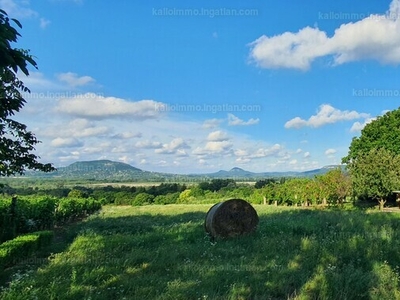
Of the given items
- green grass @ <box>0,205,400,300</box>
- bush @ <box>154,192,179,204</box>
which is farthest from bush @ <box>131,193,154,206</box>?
green grass @ <box>0,205,400,300</box>

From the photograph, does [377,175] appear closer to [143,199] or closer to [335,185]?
[335,185]

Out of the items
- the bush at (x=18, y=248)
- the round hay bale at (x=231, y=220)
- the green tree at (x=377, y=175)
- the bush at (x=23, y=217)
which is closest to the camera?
the bush at (x=18, y=248)

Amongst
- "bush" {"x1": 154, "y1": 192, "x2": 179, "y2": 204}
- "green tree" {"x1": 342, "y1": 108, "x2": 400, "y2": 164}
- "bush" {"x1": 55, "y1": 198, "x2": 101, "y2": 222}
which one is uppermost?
"green tree" {"x1": 342, "y1": 108, "x2": 400, "y2": 164}

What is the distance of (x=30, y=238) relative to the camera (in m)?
11.6

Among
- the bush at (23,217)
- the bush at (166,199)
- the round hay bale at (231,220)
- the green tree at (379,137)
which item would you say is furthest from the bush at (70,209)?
the bush at (166,199)

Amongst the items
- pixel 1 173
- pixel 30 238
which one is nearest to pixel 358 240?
pixel 30 238

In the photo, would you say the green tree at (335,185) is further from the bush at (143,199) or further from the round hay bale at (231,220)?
the bush at (143,199)

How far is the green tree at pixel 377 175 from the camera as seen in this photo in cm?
3706

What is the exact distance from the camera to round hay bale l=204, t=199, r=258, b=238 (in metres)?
13.5

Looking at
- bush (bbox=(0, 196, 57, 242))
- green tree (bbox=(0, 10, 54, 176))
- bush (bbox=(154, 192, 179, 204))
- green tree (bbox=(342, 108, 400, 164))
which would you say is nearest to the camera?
green tree (bbox=(0, 10, 54, 176))

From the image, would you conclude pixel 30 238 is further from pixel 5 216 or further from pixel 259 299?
pixel 259 299

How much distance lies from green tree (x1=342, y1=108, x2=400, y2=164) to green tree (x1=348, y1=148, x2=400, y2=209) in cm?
405

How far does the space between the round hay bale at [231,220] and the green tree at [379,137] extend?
33.6 meters

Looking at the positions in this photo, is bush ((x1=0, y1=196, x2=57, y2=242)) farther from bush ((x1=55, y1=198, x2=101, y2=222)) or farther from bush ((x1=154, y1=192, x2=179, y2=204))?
bush ((x1=154, y1=192, x2=179, y2=204))
